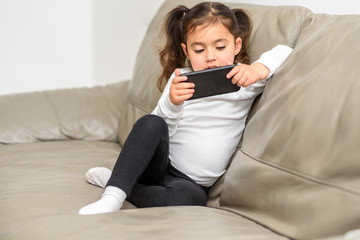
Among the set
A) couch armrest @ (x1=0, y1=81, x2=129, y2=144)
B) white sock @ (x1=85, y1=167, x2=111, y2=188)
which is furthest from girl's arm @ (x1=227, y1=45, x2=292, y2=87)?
couch armrest @ (x1=0, y1=81, x2=129, y2=144)

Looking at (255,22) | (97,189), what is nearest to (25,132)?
(97,189)

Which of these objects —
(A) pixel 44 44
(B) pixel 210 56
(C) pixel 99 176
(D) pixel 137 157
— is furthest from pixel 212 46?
(A) pixel 44 44

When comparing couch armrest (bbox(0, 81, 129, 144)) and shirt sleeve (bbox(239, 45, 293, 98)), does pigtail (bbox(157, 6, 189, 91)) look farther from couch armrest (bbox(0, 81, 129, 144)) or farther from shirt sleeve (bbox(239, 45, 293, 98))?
couch armrest (bbox(0, 81, 129, 144))

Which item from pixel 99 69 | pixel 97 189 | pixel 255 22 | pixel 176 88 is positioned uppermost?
pixel 255 22

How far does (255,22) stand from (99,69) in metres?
2.12

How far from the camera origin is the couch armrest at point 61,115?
2164mm

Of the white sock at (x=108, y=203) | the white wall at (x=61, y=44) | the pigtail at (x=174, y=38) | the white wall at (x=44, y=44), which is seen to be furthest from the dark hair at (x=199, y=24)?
the white wall at (x=44, y=44)

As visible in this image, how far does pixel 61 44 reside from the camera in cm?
368

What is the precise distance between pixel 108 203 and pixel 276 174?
0.42m

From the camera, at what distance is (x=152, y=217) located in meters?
1.22

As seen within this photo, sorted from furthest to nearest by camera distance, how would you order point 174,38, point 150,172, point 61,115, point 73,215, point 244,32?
point 61,115 < point 174,38 < point 244,32 < point 150,172 < point 73,215

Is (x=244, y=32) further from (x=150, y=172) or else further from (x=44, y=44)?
(x=44, y=44)

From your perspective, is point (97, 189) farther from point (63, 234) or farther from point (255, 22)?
point (255, 22)

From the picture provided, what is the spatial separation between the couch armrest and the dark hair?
0.54 meters
